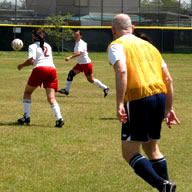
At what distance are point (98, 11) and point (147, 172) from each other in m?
52.0

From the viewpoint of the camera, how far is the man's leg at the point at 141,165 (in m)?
6.40

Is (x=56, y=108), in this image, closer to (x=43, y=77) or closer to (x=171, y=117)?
(x=43, y=77)

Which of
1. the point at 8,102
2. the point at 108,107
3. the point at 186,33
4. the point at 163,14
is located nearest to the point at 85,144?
the point at 108,107

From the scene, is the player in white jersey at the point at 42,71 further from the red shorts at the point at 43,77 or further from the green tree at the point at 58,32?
the green tree at the point at 58,32

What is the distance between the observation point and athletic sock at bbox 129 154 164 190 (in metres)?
6.40

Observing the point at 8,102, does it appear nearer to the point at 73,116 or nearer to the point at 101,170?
the point at 73,116

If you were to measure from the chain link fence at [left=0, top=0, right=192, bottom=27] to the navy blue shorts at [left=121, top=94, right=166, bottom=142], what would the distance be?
4651 cm

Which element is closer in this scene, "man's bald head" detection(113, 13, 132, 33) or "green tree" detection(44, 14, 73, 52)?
"man's bald head" detection(113, 13, 132, 33)

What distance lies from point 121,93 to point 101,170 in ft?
7.92

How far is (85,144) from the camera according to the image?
1032cm

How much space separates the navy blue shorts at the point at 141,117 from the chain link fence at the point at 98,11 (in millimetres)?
46513

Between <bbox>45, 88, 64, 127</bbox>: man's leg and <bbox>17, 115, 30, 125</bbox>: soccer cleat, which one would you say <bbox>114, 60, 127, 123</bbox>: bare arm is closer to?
<bbox>45, 88, 64, 127</bbox>: man's leg

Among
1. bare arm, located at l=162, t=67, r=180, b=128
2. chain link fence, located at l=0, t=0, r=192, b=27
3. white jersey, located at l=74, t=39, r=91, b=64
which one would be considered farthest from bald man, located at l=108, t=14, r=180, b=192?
chain link fence, located at l=0, t=0, r=192, b=27

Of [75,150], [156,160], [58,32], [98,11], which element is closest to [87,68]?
[75,150]
